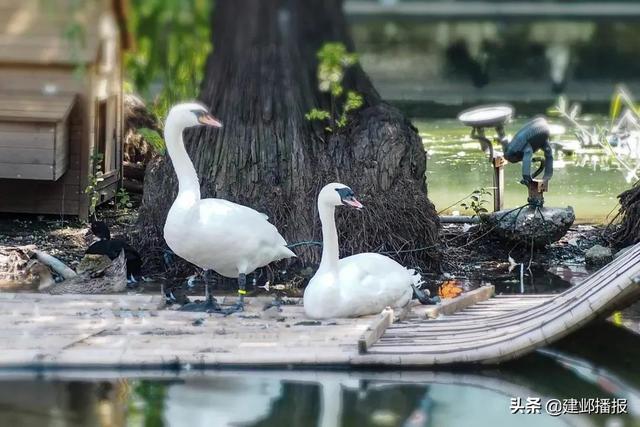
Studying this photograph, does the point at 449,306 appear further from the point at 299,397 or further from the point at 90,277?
the point at 90,277

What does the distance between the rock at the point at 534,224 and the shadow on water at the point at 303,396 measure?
2724 mm

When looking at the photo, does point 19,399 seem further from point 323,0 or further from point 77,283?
point 323,0

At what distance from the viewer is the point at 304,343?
587 cm

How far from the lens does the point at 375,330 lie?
588 centimetres

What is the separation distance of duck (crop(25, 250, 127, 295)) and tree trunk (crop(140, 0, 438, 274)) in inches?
23.9

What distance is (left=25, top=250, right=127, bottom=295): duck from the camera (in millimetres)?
7391

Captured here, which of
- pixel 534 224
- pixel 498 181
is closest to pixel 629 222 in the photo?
pixel 534 224

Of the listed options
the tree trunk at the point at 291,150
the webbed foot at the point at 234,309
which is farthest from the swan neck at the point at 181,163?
the tree trunk at the point at 291,150

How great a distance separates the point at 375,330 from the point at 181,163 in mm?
1686

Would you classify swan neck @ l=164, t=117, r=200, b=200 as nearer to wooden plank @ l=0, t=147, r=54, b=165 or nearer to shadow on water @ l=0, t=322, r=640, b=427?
shadow on water @ l=0, t=322, r=640, b=427

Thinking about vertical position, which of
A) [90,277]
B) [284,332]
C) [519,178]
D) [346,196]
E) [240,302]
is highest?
[519,178]

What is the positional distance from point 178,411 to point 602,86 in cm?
1932

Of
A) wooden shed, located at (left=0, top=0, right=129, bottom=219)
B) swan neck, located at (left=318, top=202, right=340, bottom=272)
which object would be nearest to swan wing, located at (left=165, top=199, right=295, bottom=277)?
swan neck, located at (left=318, top=202, right=340, bottom=272)

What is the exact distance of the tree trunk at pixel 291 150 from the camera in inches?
325
